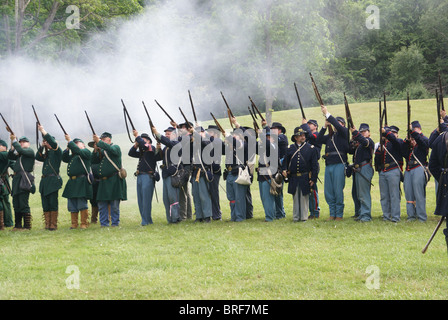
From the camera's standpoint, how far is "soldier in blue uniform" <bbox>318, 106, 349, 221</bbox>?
10000 mm

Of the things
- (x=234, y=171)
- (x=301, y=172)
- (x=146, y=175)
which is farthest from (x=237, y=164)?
(x=146, y=175)

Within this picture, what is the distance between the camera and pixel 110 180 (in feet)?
34.5

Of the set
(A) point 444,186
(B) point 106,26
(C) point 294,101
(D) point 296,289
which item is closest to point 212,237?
(D) point 296,289

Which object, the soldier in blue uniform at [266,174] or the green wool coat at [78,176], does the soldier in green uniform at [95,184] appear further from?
the soldier in blue uniform at [266,174]

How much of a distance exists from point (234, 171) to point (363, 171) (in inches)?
98.5

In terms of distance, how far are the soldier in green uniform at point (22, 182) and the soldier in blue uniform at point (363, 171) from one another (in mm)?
6221

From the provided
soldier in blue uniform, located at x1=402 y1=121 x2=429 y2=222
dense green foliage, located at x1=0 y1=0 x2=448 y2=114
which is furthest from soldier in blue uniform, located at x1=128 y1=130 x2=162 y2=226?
dense green foliage, located at x1=0 y1=0 x2=448 y2=114

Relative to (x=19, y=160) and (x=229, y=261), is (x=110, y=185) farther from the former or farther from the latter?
(x=229, y=261)

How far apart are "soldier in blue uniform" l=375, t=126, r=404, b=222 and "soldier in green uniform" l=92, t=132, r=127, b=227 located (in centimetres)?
492

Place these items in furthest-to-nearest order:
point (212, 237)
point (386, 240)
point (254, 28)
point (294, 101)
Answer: point (294, 101)
point (254, 28)
point (212, 237)
point (386, 240)

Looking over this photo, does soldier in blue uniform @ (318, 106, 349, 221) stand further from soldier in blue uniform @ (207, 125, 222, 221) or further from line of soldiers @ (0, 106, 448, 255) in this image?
soldier in blue uniform @ (207, 125, 222, 221)

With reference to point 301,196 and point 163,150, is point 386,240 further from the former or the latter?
point 163,150
